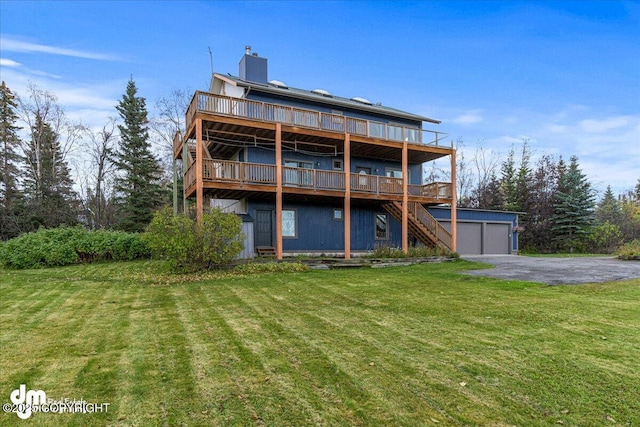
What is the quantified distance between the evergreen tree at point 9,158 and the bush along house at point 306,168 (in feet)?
54.9

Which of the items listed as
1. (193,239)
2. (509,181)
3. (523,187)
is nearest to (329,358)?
(193,239)

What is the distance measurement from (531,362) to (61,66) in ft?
96.4

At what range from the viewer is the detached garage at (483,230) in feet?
72.8

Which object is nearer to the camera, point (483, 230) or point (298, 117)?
point (298, 117)

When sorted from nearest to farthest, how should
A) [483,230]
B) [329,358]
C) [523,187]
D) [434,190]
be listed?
[329,358], [434,190], [483,230], [523,187]

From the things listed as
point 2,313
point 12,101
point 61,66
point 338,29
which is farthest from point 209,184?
point 12,101

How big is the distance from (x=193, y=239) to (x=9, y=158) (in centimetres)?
2742

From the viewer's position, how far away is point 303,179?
53.1 ft

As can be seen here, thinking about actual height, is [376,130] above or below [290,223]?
above

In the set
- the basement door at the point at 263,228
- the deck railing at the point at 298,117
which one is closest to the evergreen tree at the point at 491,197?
the deck railing at the point at 298,117

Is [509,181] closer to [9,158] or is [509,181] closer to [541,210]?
[541,210]

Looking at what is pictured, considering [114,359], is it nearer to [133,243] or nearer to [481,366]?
[481,366]

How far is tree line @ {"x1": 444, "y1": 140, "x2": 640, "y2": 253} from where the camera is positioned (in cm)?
2975

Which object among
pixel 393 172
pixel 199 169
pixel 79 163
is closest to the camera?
pixel 199 169
